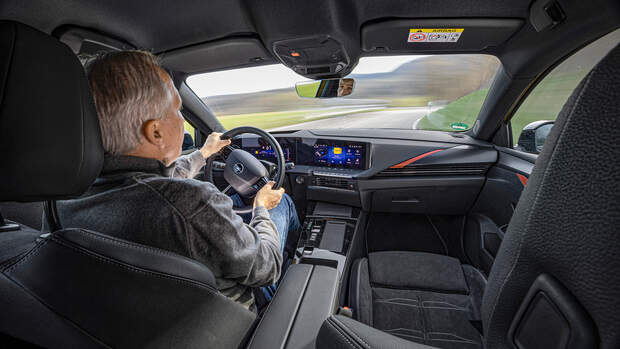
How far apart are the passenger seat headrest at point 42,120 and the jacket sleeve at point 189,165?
3.68 feet

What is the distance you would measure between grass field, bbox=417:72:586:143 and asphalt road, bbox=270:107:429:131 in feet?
0.48

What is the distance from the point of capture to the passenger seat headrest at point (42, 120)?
60 cm

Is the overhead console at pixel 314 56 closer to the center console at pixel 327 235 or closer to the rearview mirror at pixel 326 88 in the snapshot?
the rearview mirror at pixel 326 88

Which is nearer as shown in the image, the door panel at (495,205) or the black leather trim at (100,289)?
the black leather trim at (100,289)

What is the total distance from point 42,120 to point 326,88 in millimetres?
2316

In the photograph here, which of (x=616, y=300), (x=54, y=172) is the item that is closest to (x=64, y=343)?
(x=54, y=172)

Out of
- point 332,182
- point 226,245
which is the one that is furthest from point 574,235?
point 332,182

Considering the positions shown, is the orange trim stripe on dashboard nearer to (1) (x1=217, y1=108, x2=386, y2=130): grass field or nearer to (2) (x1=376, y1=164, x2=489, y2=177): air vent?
(2) (x1=376, y1=164, x2=489, y2=177): air vent

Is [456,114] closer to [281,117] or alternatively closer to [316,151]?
[316,151]

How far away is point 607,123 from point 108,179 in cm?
110

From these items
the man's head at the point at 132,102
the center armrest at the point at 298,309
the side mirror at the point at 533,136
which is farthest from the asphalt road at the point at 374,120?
the man's head at the point at 132,102

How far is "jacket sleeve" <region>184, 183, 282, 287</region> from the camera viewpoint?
0.79 m

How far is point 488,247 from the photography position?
2.17 metres

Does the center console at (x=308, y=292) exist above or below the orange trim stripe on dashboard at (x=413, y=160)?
below
